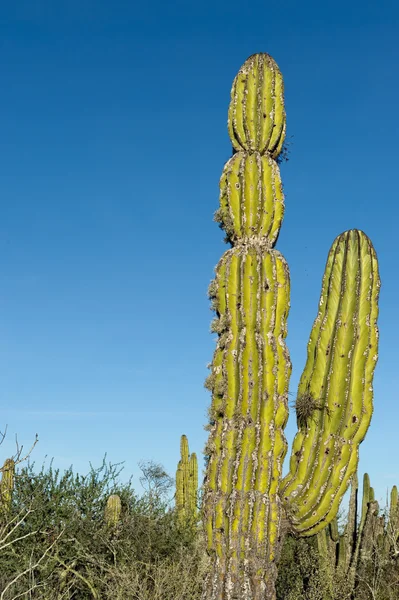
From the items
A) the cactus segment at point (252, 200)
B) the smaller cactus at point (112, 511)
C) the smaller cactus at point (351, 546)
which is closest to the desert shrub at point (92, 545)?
the smaller cactus at point (112, 511)

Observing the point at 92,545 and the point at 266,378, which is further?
the point at 92,545

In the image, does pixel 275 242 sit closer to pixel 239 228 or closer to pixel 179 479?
pixel 239 228

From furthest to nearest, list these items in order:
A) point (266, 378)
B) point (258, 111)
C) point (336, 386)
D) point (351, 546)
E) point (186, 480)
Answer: point (186, 480) → point (351, 546) → point (258, 111) → point (336, 386) → point (266, 378)

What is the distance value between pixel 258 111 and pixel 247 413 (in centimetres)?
317

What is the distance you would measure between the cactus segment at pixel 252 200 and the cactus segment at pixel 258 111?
0.99 feet

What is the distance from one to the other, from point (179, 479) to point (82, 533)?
20.8 feet

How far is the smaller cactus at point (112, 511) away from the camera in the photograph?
12.3 meters

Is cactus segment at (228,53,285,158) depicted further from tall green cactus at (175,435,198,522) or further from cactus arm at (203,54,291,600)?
tall green cactus at (175,435,198,522)

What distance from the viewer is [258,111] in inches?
305

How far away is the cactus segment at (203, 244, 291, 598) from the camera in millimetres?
6500

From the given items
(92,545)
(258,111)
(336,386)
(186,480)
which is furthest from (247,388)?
(186,480)

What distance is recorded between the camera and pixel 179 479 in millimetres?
17828

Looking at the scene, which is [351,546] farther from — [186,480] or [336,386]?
[336,386]

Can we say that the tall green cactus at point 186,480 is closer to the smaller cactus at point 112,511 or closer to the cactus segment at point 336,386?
the smaller cactus at point 112,511
